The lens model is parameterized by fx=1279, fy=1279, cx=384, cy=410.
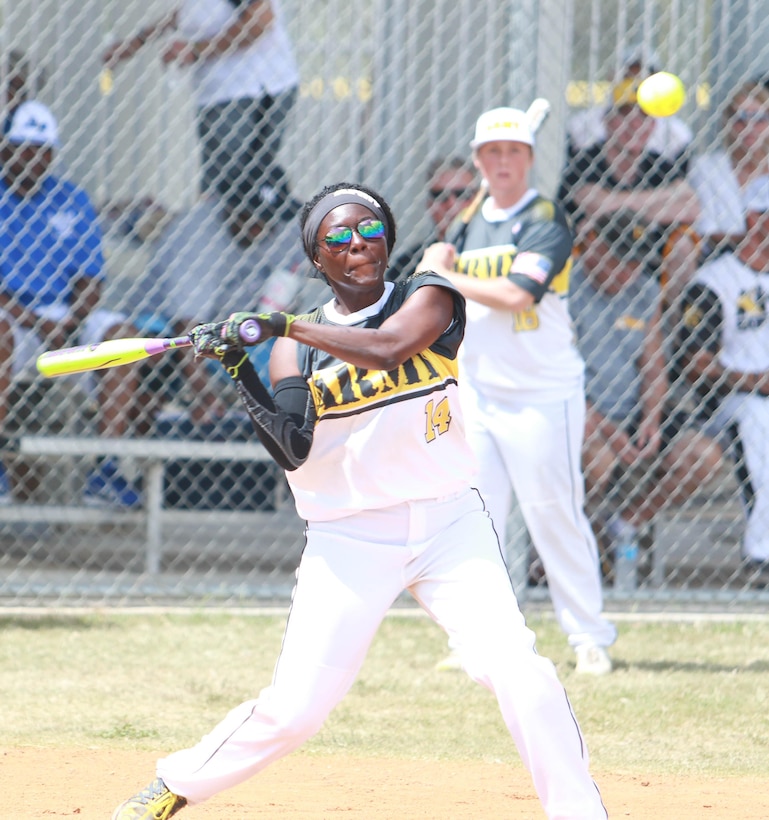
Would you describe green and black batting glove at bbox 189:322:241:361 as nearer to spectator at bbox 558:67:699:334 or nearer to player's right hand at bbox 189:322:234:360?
player's right hand at bbox 189:322:234:360

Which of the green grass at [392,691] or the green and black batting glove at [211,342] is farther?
the green grass at [392,691]

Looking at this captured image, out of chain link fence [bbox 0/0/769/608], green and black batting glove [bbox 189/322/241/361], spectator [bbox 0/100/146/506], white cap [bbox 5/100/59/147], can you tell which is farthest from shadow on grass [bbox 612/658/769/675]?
white cap [bbox 5/100/59/147]

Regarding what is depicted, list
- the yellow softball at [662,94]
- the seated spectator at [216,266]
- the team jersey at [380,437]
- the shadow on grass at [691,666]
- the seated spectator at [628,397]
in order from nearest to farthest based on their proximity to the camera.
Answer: the team jersey at [380,437] → the yellow softball at [662,94] → the shadow on grass at [691,666] → the seated spectator at [628,397] → the seated spectator at [216,266]

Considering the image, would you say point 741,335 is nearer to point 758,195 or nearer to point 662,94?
point 758,195

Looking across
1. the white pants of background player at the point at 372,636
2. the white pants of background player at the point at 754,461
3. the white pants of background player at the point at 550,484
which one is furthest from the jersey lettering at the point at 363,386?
the white pants of background player at the point at 754,461

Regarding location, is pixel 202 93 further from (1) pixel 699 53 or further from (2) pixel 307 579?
(2) pixel 307 579

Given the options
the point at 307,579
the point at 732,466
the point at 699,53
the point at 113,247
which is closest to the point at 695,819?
the point at 307,579

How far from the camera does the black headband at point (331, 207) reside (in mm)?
3033

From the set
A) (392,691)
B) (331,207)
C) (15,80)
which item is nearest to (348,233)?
(331,207)

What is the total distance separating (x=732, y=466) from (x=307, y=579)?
12.7ft

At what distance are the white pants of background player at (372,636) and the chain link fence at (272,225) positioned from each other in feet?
9.27

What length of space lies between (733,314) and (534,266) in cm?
182

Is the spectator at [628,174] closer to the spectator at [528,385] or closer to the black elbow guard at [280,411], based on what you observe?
the spectator at [528,385]

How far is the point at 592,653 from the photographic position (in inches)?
199
